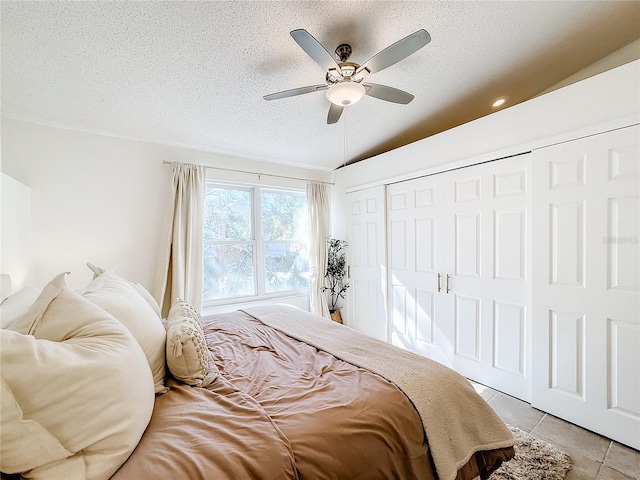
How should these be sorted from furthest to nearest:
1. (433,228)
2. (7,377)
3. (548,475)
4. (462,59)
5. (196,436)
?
(433,228) → (462,59) → (548,475) → (196,436) → (7,377)

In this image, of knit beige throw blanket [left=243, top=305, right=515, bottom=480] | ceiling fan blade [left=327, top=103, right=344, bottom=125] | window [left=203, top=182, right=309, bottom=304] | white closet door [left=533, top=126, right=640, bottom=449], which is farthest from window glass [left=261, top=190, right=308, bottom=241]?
white closet door [left=533, top=126, right=640, bottom=449]

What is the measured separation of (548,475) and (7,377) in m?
2.37

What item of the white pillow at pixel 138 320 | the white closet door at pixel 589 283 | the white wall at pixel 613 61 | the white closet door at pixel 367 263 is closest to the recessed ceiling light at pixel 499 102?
the white wall at pixel 613 61

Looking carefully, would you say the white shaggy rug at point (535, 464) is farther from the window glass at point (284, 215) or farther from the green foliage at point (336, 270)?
the window glass at point (284, 215)

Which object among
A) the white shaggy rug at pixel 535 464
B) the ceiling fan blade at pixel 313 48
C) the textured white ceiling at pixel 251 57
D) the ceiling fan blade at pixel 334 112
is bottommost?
the white shaggy rug at pixel 535 464

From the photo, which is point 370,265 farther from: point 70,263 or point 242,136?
point 70,263

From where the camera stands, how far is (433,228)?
287 cm

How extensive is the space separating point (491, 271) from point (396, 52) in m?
1.93

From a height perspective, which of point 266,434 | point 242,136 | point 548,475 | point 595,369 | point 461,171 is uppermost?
point 242,136

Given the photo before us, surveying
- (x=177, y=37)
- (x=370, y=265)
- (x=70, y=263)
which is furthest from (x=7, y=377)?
(x=370, y=265)

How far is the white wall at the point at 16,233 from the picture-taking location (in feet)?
5.88

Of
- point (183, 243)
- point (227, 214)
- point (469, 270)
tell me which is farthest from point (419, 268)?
point (183, 243)

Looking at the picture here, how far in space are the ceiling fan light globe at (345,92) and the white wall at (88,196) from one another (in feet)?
7.01

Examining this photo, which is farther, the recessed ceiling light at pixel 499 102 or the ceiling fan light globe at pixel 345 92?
the recessed ceiling light at pixel 499 102
